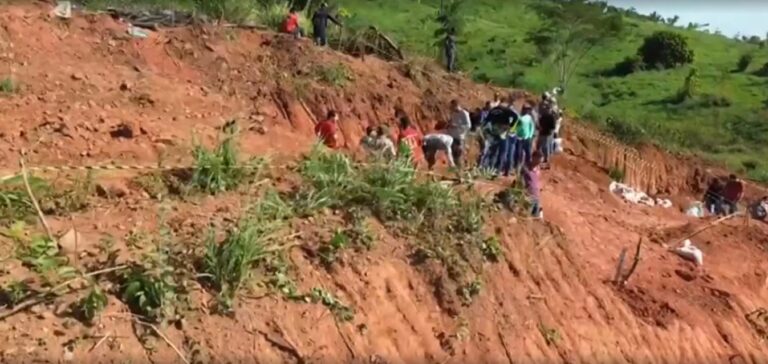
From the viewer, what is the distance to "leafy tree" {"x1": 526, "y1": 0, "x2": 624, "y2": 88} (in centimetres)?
3875

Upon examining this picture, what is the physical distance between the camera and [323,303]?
7.59 m

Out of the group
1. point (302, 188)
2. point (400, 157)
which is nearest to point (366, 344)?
point (302, 188)

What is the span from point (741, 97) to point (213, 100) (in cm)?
2854

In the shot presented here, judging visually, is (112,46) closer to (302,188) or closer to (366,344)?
(302,188)

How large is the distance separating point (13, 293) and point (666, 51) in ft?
124

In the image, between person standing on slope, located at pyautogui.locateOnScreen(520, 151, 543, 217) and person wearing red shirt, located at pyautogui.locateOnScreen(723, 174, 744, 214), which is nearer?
person standing on slope, located at pyautogui.locateOnScreen(520, 151, 543, 217)

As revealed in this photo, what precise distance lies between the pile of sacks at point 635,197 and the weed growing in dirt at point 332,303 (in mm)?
11313

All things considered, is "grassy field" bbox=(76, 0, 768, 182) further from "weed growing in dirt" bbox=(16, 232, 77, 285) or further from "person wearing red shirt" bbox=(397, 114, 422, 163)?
"weed growing in dirt" bbox=(16, 232, 77, 285)

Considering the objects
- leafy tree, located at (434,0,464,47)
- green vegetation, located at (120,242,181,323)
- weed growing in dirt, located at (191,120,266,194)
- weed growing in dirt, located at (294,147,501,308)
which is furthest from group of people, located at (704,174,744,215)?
leafy tree, located at (434,0,464,47)

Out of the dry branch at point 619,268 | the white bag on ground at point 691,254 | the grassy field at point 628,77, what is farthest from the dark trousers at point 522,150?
the grassy field at point 628,77

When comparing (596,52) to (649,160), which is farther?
(596,52)

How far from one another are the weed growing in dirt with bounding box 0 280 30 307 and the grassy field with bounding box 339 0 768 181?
Answer: 20720 mm

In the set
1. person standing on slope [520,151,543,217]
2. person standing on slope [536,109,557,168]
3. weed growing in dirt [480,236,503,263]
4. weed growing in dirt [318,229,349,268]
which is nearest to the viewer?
weed growing in dirt [318,229,349,268]

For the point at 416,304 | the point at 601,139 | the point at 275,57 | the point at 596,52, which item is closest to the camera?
the point at 416,304
